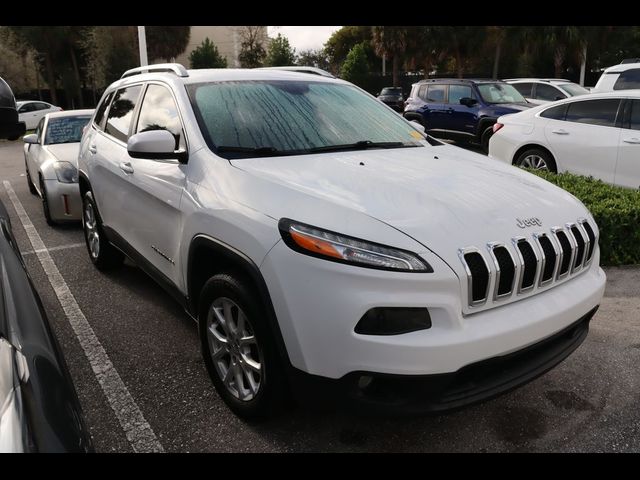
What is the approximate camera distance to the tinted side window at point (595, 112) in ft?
23.8

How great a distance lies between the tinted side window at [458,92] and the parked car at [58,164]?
8.03 metres

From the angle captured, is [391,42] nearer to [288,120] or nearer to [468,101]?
[468,101]

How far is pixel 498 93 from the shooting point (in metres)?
12.4

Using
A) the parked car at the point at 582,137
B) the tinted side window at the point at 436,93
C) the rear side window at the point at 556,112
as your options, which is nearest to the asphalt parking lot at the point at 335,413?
the parked car at the point at 582,137

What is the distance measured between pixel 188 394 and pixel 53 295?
214 cm

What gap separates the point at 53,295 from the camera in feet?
15.0

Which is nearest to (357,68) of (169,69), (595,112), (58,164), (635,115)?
(595,112)

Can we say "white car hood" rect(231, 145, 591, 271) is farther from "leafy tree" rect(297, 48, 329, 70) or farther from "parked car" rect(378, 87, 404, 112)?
"leafy tree" rect(297, 48, 329, 70)

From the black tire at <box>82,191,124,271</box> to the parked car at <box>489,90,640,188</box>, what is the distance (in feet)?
19.4

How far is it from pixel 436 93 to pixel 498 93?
4.75ft

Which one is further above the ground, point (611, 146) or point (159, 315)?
point (611, 146)

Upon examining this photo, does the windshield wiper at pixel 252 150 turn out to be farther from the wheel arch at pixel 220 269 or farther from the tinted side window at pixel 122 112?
the tinted side window at pixel 122 112

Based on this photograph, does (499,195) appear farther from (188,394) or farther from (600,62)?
(600,62)

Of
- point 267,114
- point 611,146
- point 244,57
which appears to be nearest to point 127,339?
point 267,114
